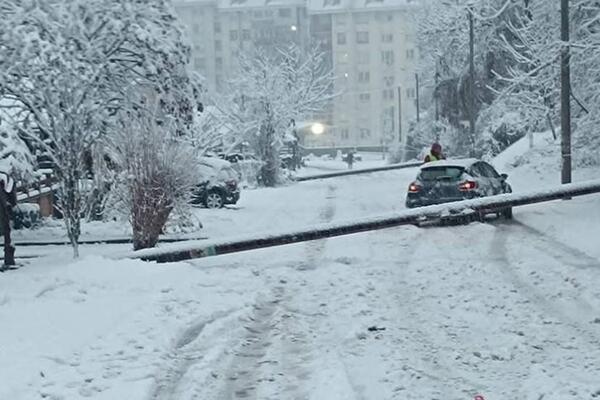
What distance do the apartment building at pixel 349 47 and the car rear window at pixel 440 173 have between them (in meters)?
75.7

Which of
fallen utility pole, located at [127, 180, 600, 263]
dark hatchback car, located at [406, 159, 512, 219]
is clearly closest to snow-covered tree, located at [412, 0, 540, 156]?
dark hatchback car, located at [406, 159, 512, 219]

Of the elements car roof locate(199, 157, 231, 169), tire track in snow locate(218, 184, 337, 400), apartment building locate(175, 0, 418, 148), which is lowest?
tire track in snow locate(218, 184, 337, 400)

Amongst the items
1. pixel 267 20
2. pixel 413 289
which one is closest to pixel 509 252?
pixel 413 289

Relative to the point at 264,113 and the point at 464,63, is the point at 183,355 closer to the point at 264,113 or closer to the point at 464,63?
the point at 264,113

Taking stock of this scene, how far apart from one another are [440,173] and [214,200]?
8.68m

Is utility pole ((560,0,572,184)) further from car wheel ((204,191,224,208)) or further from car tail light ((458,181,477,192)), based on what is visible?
car wheel ((204,191,224,208))

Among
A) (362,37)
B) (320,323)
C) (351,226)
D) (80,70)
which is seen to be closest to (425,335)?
(320,323)

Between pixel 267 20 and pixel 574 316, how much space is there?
4342 inches

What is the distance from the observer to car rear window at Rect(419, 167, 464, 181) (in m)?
19.8

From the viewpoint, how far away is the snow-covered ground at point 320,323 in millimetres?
7293

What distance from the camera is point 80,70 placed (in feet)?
53.9

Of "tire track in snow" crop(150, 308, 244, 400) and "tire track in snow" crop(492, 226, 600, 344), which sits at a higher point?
"tire track in snow" crop(492, 226, 600, 344)

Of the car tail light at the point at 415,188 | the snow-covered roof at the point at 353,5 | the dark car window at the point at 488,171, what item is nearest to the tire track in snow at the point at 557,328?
the car tail light at the point at 415,188

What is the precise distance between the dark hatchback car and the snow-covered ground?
127 inches
